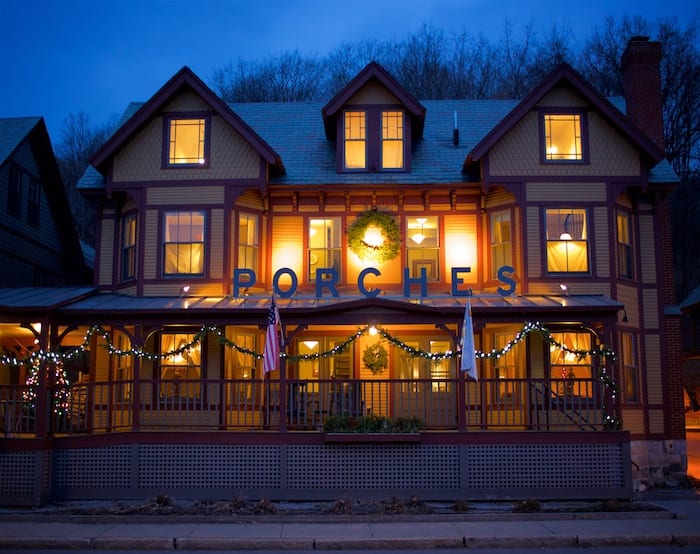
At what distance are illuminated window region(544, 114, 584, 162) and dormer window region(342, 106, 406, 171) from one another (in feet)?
13.5

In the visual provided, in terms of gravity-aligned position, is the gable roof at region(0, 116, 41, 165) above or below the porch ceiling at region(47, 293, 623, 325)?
above

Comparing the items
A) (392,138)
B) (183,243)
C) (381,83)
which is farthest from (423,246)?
(183,243)

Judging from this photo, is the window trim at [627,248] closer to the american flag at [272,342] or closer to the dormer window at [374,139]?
the dormer window at [374,139]

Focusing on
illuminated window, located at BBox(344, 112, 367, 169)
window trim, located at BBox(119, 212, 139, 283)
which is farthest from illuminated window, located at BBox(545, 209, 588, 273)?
window trim, located at BBox(119, 212, 139, 283)

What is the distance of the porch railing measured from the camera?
61.5 feet

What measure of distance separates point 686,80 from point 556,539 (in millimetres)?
39617

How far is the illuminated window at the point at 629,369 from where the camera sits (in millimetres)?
22094

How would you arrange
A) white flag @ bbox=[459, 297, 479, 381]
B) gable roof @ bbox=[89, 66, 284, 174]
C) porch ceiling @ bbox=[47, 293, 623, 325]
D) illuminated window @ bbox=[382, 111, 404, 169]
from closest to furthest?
white flag @ bbox=[459, 297, 479, 381], porch ceiling @ bbox=[47, 293, 623, 325], gable roof @ bbox=[89, 66, 284, 174], illuminated window @ bbox=[382, 111, 404, 169]

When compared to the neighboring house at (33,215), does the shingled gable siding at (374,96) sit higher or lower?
higher

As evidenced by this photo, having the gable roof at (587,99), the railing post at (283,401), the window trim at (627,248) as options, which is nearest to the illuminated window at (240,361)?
the railing post at (283,401)

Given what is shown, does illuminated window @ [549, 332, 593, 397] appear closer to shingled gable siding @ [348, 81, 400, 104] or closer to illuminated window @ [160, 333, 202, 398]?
shingled gable siding @ [348, 81, 400, 104]

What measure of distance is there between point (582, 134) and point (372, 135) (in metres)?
5.97

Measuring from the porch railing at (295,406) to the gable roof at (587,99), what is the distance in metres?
6.58

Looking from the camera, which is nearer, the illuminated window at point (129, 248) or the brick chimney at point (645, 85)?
the illuminated window at point (129, 248)
